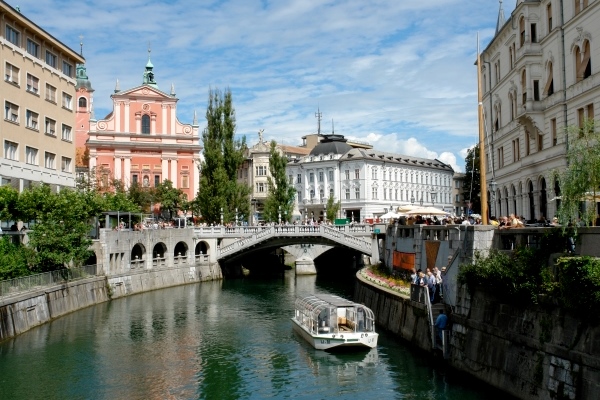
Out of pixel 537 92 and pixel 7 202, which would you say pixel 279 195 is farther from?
pixel 7 202

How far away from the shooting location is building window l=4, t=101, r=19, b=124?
48.9 meters

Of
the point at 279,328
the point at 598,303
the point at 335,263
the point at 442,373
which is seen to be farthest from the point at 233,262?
the point at 598,303

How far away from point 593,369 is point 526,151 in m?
32.0

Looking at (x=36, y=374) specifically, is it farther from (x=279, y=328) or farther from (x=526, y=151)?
(x=526, y=151)

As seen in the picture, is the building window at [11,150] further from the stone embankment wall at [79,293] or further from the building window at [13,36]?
the stone embankment wall at [79,293]

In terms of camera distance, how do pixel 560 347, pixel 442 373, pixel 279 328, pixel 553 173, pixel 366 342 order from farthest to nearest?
pixel 279 328 < pixel 366 342 < pixel 442 373 < pixel 553 173 < pixel 560 347

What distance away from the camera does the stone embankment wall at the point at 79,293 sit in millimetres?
35188

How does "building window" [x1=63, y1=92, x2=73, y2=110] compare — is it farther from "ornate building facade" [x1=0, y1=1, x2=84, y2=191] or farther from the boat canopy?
the boat canopy

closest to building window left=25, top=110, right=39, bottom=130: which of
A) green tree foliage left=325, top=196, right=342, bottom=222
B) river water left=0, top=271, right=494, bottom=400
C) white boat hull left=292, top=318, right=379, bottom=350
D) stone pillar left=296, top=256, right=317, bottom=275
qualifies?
river water left=0, top=271, right=494, bottom=400

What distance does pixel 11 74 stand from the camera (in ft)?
161

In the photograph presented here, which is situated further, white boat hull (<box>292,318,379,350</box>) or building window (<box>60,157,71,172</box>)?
building window (<box>60,157,71,172</box>)

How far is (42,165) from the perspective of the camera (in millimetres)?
54375

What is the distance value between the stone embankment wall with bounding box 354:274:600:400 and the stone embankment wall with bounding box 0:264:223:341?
21114 millimetres

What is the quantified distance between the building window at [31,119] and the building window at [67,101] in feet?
17.8
